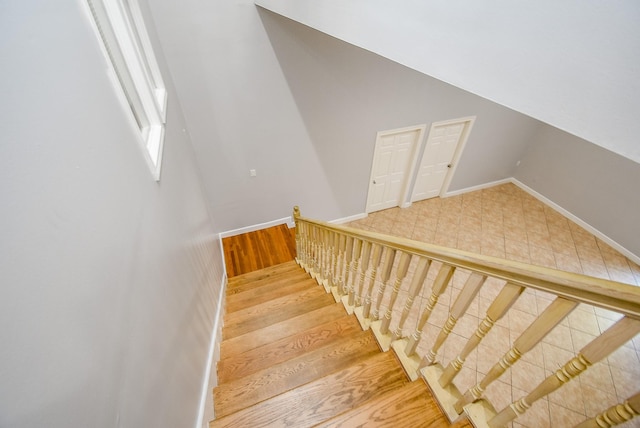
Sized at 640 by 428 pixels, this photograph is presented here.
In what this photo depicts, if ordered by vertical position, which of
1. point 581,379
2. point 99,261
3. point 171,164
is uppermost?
point 99,261

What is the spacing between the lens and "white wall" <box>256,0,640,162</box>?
18.6 inches

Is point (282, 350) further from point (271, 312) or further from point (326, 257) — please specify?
point (326, 257)

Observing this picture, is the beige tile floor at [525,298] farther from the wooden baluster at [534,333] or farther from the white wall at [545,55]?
the white wall at [545,55]

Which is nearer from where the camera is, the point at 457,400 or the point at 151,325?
the point at 151,325

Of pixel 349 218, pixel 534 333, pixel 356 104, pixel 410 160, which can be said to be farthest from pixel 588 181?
pixel 534 333

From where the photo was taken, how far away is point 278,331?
1.87 meters

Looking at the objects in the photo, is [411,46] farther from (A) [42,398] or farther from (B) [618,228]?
(B) [618,228]

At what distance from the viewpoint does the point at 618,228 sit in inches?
155

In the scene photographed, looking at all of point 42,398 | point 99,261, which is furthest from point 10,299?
point 99,261

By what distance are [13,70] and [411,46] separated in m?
1.06

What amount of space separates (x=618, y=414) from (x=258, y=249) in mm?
3601

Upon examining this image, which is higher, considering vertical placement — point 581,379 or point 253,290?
point 253,290

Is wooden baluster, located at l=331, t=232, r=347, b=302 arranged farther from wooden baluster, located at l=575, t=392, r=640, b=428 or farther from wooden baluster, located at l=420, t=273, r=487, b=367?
wooden baluster, located at l=575, t=392, r=640, b=428

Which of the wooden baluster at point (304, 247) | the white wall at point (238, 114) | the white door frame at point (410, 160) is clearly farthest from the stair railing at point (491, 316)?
the white door frame at point (410, 160)
